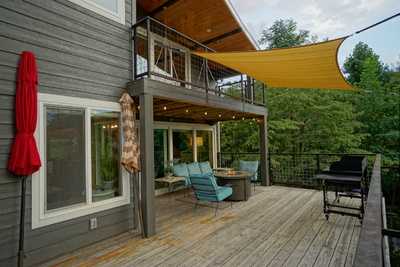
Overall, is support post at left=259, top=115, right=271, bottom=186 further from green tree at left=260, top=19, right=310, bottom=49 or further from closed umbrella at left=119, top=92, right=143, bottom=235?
green tree at left=260, top=19, right=310, bottom=49

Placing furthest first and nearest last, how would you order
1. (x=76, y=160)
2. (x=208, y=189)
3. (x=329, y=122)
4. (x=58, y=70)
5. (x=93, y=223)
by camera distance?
(x=329, y=122) → (x=208, y=189) → (x=93, y=223) → (x=76, y=160) → (x=58, y=70)

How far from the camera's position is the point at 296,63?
14.5 ft

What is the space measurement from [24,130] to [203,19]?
17.5 feet

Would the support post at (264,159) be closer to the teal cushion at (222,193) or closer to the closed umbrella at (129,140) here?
the teal cushion at (222,193)

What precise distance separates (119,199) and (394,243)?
7.67m

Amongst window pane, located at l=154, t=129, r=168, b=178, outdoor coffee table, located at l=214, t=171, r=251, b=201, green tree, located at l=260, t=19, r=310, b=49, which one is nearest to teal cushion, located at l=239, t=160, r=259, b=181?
outdoor coffee table, located at l=214, t=171, r=251, b=201

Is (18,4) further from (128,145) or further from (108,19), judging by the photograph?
→ (128,145)

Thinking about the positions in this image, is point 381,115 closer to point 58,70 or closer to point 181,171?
point 181,171

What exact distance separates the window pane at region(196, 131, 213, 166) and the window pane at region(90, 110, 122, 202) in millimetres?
5131

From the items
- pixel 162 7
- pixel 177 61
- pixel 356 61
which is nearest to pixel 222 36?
pixel 177 61

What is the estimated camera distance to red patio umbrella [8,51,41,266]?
2838 millimetres

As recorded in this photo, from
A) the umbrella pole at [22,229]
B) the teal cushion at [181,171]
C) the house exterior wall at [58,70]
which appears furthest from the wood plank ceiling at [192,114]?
the umbrella pole at [22,229]

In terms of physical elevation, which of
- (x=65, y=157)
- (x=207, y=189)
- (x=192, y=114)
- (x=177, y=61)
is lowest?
(x=207, y=189)

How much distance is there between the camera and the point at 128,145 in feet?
13.3
